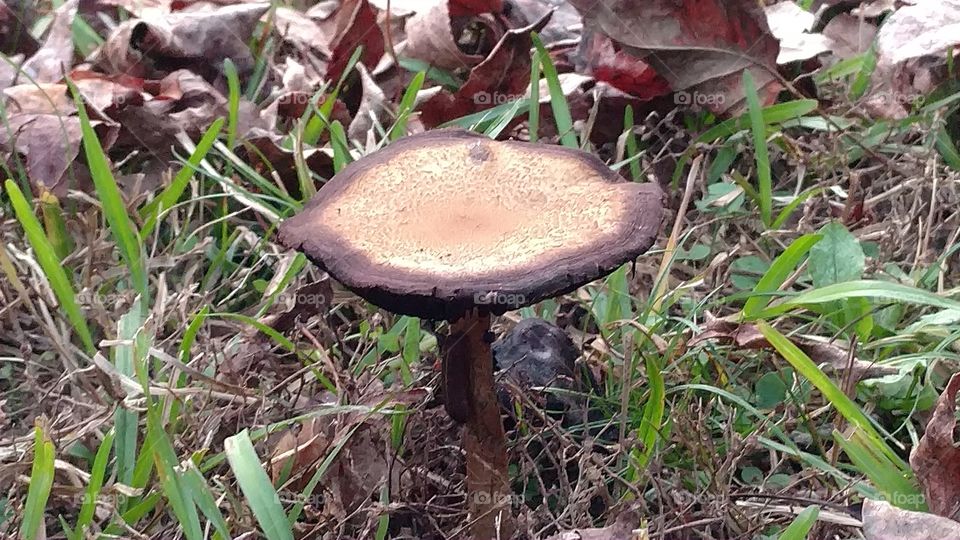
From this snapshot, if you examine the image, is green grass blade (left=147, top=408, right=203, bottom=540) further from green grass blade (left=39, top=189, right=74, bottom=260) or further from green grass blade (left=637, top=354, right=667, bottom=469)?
green grass blade (left=39, top=189, right=74, bottom=260)

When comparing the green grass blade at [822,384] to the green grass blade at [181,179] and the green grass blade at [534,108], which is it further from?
the green grass blade at [181,179]

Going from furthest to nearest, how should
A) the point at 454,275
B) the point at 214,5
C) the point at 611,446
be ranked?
the point at 214,5 → the point at 611,446 → the point at 454,275

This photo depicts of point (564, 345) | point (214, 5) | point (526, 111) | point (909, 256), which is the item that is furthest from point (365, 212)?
point (214, 5)

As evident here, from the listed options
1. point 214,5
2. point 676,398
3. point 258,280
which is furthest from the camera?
point 214,5

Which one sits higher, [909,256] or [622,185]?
[622,185]

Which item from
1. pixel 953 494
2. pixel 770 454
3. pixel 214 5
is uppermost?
pixel 214 5

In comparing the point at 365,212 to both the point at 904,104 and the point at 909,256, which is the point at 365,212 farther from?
the point at 904,104

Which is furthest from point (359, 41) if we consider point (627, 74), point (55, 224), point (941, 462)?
point (941, 462)

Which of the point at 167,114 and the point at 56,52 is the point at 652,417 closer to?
the point at 167,114
